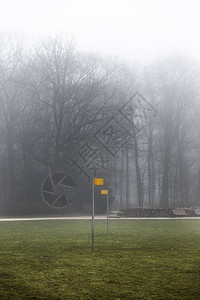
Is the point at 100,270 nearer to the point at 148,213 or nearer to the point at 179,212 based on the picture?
the point at 148,213

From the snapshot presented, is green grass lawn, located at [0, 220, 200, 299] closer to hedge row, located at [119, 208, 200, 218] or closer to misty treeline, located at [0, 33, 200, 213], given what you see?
hedge row, located at [119, 208, 200, 218]

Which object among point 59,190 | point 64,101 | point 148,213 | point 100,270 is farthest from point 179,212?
point 100,270

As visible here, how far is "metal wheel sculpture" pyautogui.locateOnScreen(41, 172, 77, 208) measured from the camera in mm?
44000

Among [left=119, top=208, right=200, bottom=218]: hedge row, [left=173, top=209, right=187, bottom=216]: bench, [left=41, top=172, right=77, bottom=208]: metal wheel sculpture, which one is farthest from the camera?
[left=41, top=172, right=77, bottom=208]: metal wheel sculpture

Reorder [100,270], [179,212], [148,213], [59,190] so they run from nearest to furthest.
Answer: [100,270] < [148,213] < [179,212] < [59,190]

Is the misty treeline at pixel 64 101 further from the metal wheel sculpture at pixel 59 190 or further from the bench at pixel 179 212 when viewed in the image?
the bench at pixel 179 212

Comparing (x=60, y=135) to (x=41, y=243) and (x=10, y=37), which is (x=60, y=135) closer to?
(x=10, y=37)

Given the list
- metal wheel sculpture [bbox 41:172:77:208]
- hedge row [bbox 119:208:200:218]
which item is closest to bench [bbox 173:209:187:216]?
hedge row [bbox 119:208:200:218]

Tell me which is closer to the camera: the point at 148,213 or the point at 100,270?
the point at 100,270

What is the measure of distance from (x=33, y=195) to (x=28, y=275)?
36.8 m

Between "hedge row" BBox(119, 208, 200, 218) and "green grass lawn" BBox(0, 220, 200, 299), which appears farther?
"hedge row" BBox(119, 208, 200, 218)

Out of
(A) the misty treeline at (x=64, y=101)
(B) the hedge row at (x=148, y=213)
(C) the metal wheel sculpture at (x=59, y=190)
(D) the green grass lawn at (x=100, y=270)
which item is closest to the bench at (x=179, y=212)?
(B) the hedge row at (x=148, y=213)

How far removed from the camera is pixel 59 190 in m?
44.5

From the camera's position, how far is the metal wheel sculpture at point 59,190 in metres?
44.0
